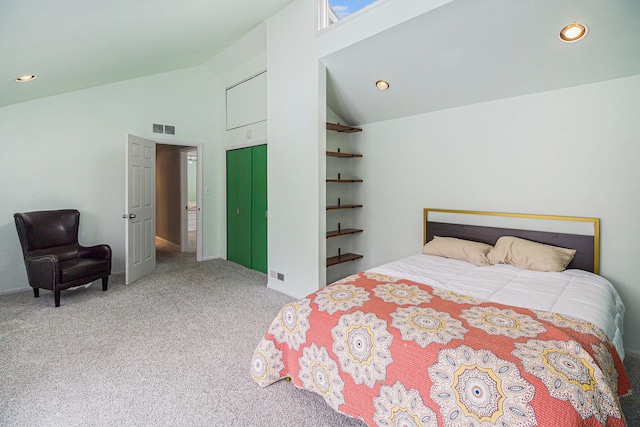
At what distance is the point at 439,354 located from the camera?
4.56 ft

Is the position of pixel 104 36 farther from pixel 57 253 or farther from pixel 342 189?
pixel 342 189

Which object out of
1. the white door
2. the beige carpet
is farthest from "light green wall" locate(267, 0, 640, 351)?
the white door

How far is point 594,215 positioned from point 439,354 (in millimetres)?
2218

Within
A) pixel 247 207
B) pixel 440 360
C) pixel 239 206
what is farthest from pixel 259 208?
pixel 440 360

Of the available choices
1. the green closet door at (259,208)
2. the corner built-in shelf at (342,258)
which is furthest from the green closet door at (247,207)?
the corner built-in shelf at (342,258)

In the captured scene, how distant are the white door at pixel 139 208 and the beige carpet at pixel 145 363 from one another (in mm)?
542

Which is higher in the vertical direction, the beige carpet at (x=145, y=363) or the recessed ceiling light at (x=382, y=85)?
the recessed ceiling light at (x=382, y=85)

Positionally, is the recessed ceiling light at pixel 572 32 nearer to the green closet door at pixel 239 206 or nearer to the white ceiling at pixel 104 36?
the white ceiling at pixel 104 36

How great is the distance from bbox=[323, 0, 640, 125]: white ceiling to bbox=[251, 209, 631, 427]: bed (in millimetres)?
Answer: 1275

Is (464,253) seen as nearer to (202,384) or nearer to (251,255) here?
(202,384)

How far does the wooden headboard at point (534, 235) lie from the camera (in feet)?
8.48

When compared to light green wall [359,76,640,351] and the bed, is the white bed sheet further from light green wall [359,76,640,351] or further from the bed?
light green wall [359,76,640,351]

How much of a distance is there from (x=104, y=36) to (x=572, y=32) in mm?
3629

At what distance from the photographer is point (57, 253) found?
374cm
